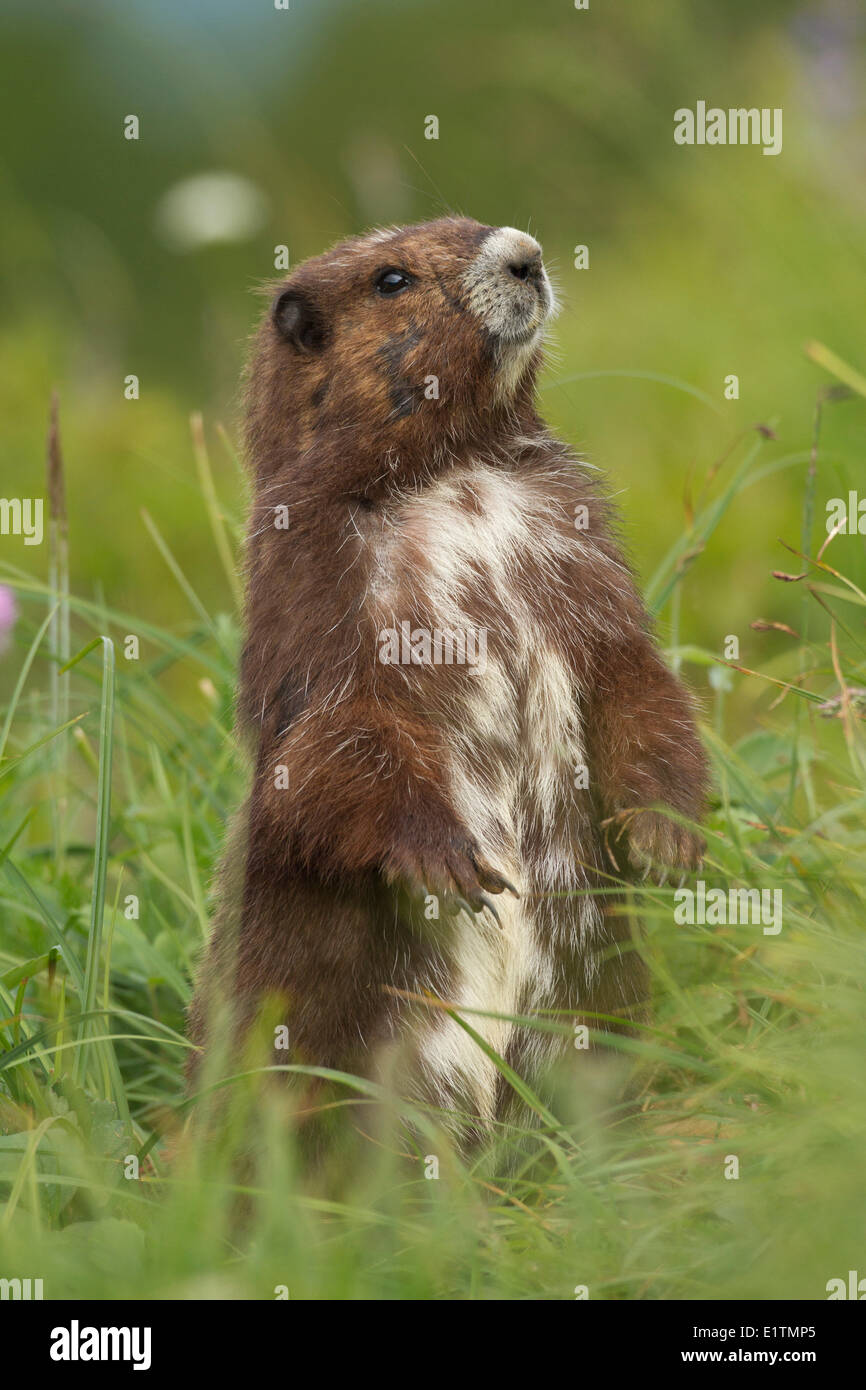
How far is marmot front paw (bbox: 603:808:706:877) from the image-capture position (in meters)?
3.75

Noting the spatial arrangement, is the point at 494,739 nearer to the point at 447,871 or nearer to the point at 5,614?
the point at 447,871

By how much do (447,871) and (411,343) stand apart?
1.43 metres

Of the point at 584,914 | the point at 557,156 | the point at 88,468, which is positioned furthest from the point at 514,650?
the point at 557,156

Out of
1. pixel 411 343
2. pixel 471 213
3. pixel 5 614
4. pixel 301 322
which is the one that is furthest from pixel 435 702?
pixel 471 213

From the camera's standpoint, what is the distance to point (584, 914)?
3912mm

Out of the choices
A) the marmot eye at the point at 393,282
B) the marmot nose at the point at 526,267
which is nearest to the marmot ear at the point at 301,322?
the marmot eye at the point at 393,282

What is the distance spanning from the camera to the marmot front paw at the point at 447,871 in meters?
3.50

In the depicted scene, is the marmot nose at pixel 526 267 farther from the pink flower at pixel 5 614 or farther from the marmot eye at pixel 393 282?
the pink flower at pixel 5 614

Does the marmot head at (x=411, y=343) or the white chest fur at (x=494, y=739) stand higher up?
the marmot head at (x=411, y=343)

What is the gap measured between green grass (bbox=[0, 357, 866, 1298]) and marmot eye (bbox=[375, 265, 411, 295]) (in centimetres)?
120

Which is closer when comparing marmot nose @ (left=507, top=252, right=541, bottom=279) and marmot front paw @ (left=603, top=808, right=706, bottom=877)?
marmot front paw @ (left=603, top=808, right=706, bottom=877)

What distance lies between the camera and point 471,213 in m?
12.5

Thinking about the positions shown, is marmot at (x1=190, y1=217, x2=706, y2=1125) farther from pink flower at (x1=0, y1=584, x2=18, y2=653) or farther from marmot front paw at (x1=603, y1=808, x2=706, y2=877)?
pink flower at (x1=0, y1=584, x2=18, y2=653)

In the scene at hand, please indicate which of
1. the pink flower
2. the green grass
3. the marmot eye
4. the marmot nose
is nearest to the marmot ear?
the marmot eye
